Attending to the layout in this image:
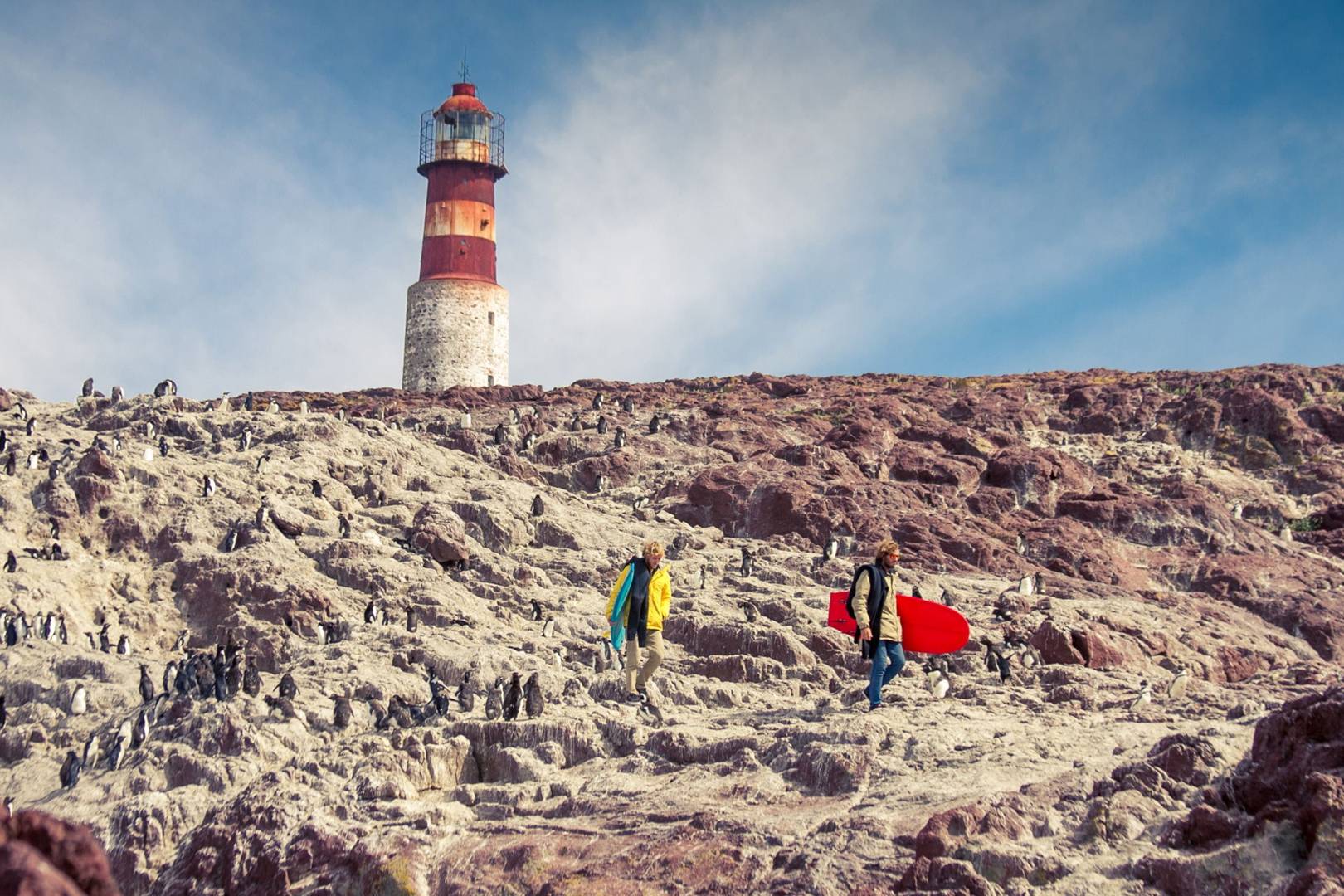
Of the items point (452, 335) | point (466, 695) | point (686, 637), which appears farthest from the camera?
point (452, 335)

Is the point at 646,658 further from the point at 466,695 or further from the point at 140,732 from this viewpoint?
the point at 140,732

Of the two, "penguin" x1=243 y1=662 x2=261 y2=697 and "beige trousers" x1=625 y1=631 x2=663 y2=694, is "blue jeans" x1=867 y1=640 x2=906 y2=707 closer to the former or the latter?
"beige trousers" x1=625 y1=631 x2=663 y2=694

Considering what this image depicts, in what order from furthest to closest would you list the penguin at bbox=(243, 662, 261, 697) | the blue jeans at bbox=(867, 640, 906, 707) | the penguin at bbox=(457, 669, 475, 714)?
the penguin at bbox=(243, 662, 261, 697) → the penguin at bbox=(457, 669, 475, 714) → the blue jeans at bbox=(867, 640, 906, 707)

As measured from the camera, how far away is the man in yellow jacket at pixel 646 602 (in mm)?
13297

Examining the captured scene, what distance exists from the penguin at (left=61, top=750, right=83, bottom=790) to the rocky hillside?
7 cm

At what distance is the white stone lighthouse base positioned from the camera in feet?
153

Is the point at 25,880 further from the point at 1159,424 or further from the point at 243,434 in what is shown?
the point at 1159,424

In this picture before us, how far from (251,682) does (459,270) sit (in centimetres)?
3327

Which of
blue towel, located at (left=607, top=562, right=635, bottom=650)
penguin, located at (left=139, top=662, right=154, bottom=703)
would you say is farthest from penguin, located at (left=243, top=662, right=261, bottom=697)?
blue towel, located at (left=607, top=562, right=635, bottom=650)

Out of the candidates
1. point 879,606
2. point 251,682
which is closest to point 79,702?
point 251,682

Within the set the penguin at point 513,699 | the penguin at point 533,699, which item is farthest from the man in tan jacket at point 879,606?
the penguin at point 513,699

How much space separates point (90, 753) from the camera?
46.3ft

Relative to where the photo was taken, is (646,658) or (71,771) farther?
(646,658)

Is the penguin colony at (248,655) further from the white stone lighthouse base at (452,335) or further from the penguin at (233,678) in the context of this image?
the white stone lighthouse base at (452,335)
